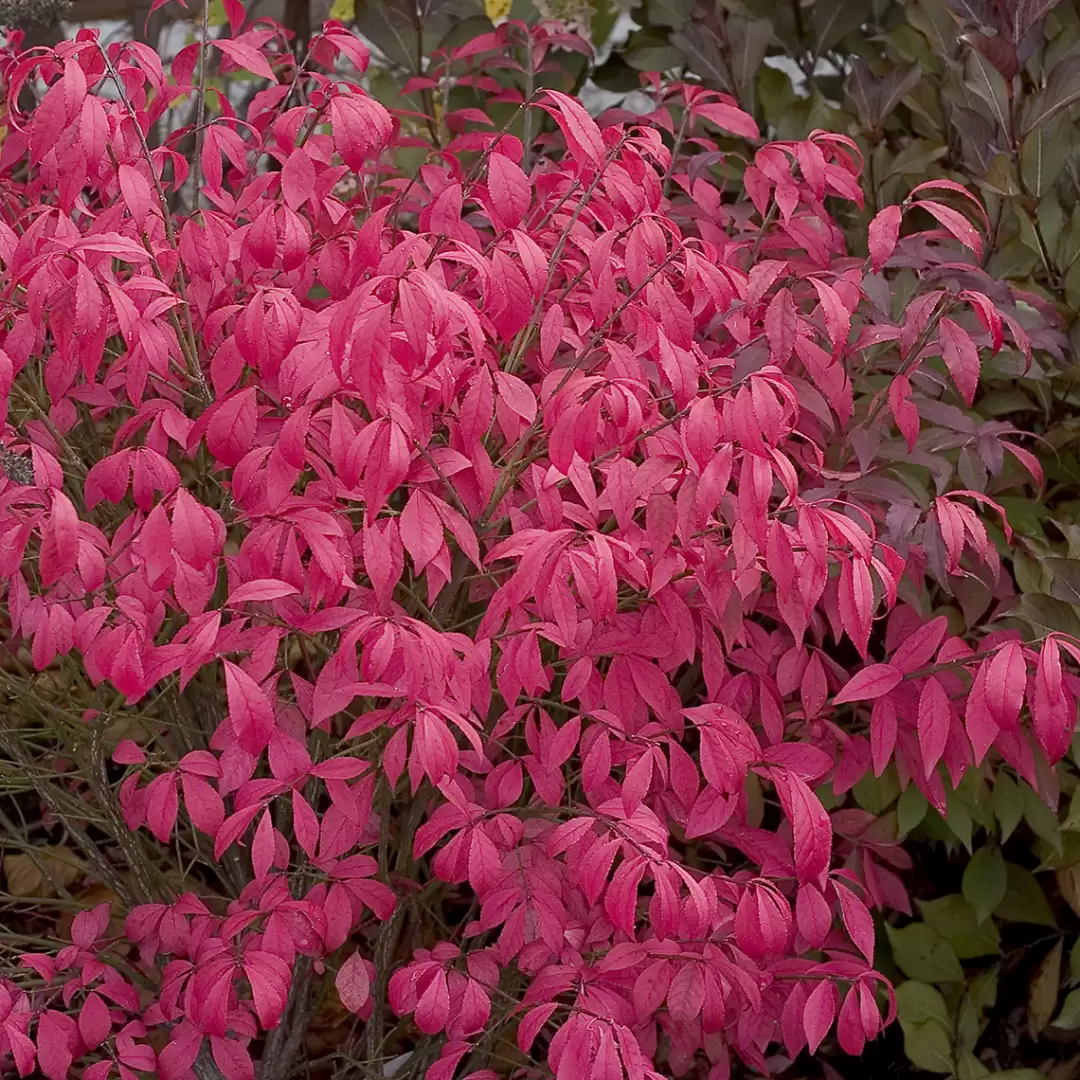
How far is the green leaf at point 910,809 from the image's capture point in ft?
5.96

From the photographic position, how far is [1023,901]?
6.64 ft

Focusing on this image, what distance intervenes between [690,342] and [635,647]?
317 mm

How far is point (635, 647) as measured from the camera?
1365 mm

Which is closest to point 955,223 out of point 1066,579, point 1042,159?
point 1066,579

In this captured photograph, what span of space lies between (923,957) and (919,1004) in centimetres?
8

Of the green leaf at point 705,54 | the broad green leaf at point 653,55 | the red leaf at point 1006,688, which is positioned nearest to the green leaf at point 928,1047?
the red leaf at point 1006,688

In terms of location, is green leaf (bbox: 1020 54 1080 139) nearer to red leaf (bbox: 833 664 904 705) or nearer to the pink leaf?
red leaf (bbox: 833 664 904 705)

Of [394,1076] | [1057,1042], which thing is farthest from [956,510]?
[1057,1042]

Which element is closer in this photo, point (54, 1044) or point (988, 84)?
point (54, 1044)

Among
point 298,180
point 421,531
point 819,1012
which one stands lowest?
point 819,1012

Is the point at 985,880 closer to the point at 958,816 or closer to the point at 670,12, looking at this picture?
the point at 958,816

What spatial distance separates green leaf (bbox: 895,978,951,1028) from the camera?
193 cm

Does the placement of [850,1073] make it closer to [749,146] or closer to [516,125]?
[749,146]

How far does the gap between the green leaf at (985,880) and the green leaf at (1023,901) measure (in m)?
0.05
